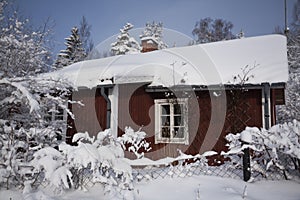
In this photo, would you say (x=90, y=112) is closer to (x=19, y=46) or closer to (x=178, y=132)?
(x=178, y=132)

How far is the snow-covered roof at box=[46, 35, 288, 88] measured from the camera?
7.72 m

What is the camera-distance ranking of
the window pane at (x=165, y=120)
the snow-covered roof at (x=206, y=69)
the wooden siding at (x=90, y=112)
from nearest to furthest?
the snow-covered roof at (x=206, y=69) → the window pane at (x=165, y=120) → the wooden siding at (x=90, y=112)

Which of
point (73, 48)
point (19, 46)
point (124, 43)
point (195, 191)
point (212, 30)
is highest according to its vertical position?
point (124, 43)

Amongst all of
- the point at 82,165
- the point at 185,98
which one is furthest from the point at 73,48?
the point at 82,165

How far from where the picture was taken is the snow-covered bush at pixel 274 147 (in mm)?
3895

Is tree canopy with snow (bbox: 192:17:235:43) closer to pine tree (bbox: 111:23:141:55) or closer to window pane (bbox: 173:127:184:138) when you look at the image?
pine tree (bbox: 111:23:141:55)

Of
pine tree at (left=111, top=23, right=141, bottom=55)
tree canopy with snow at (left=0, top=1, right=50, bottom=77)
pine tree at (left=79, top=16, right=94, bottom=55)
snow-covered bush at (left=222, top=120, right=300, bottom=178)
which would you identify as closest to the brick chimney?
tree canopy with snow at (left=0, top=1, right=50, bottom=77)

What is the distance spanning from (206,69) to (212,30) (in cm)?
2057

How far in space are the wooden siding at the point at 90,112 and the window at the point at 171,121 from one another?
1877 mm

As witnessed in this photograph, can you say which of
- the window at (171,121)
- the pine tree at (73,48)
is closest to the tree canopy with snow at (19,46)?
the window at (171,121)

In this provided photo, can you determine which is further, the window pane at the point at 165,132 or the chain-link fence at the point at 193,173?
the window pane at the point at 165,132

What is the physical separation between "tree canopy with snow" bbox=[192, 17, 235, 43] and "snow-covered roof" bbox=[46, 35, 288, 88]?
17052 mm

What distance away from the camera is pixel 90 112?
9016mm

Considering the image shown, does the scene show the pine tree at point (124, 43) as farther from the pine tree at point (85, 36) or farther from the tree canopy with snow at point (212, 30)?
the tree canopy with snow at point (212, 30)
